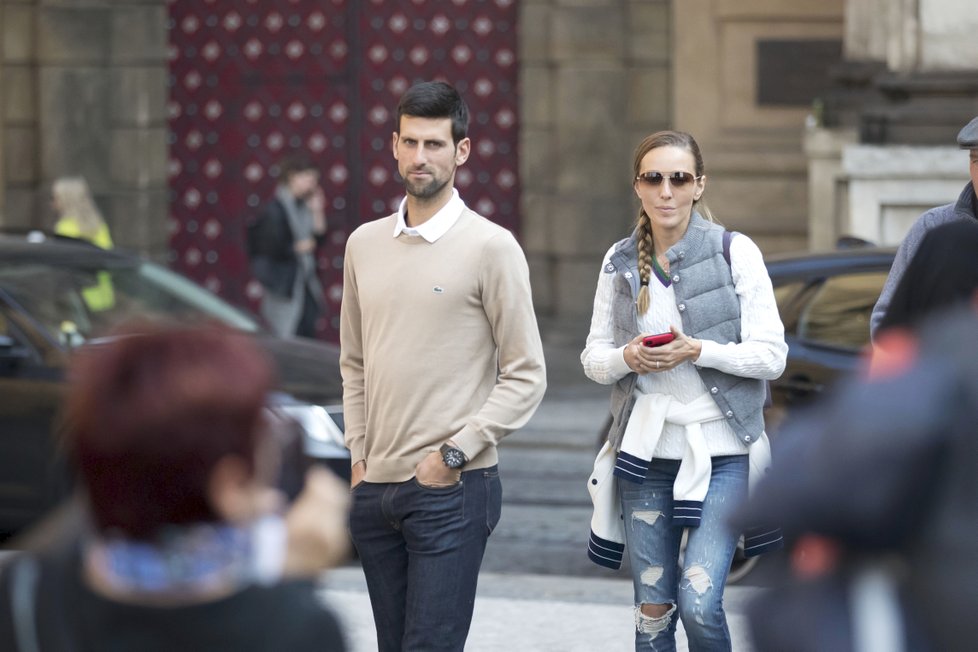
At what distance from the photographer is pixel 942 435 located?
6.97ft

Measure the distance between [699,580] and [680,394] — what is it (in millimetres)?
507

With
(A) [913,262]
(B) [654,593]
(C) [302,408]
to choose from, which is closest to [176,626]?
(A) [913,262]

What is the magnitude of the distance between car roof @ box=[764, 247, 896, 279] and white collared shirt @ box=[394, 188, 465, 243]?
3.50m

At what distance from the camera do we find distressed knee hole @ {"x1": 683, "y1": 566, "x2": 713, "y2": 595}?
479 cm

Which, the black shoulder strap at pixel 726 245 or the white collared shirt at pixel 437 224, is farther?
the black shoulder strap at pixel 726 245

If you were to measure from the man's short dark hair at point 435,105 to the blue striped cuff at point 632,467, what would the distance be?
954 mm

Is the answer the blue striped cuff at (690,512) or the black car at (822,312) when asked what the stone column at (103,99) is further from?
the blue striped cuff at (690,512)

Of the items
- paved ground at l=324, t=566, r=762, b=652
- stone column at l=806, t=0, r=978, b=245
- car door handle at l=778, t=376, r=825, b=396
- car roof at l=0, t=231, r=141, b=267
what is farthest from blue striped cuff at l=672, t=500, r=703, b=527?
stone column at l=806, t=0, r=978, b=245

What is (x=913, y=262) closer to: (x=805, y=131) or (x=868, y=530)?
(x=868, y=530)

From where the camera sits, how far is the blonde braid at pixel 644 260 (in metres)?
5.02

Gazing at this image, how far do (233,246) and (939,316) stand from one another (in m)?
15.1

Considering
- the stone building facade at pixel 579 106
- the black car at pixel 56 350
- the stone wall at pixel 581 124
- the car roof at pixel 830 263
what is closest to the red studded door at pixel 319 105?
the stone building facade at pixel 579 106

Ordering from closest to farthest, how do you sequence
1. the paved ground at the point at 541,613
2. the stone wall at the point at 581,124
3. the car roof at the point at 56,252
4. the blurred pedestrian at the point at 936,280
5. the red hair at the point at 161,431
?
the red hair at the point at 161,431, the blurred pedestrian at the point at 936,280, the paved ground at the point at 541,613, the car roof at the point at 56,252, the stone wall at the point at 581,124

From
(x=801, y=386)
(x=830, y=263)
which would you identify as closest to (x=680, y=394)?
(x=801, y=386)
